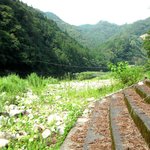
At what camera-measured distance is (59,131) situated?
6113mm

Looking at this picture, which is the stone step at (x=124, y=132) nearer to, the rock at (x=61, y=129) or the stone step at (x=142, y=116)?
the stone step at (x=142, y=116)

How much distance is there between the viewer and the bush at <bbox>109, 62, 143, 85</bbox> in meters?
12.9

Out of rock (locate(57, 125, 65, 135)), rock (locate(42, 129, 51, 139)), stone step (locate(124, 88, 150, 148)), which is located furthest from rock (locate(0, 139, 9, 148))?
stone step (locate(124, 88, 150, 148))

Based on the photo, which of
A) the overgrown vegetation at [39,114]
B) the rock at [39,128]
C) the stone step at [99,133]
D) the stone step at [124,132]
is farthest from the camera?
the rock at [39,128]

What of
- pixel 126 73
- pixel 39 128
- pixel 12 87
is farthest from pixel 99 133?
pixel 126 73

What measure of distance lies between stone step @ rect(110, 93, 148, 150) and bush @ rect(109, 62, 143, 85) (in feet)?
18.8

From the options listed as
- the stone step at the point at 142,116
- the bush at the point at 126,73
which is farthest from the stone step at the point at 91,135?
the bush at the point at 126,73

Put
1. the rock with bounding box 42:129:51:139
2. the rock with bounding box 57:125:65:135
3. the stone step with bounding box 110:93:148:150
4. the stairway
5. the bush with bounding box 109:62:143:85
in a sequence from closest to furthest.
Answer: the stone step with bounding box 110:93:148:150 < the stairway < the rock with bounding box 42:129:51:139 < the rock with bounding box 57:125:65:135 < the bush with bounding box 109:62:143:85

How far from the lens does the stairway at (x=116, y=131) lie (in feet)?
15.2

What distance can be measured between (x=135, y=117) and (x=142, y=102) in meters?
1.37

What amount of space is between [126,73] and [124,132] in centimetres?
785

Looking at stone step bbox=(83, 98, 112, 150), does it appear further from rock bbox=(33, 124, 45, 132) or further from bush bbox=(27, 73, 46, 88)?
bush bbox=(27, 73, 46, 88)

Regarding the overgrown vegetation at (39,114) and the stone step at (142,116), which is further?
the overgrown vegetation at (39,114)

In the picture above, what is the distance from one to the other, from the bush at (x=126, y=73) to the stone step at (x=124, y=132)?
5729 mm
